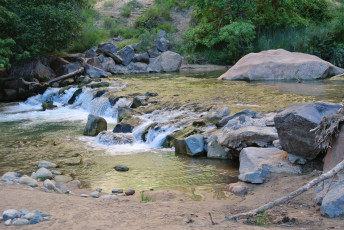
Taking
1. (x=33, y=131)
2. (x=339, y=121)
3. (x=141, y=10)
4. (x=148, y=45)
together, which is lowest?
(x=33, y=131)

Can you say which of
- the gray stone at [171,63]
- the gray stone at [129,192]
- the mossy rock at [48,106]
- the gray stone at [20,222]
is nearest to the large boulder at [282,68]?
the gray stone at [171,63]

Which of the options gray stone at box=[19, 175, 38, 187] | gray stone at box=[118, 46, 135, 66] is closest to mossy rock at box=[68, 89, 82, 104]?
gray stone at box=[118, 46, 135, 66]

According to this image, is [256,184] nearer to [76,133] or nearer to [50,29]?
[76,133]

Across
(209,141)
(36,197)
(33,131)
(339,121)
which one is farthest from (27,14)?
(339,121)

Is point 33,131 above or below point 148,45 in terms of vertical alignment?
below

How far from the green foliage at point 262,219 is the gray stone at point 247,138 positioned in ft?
9.21

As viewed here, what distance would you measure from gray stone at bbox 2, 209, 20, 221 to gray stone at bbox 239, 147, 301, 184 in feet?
10.4

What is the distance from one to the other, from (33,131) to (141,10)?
21.2 meters

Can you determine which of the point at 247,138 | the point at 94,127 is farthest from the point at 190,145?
the point at 94,127

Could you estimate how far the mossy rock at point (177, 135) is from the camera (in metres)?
8.42

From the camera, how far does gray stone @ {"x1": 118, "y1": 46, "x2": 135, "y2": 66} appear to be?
20.6m

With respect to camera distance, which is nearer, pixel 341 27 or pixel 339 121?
pixel 339 121

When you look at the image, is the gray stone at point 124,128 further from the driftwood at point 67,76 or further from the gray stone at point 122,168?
the driftwood at point 67,76

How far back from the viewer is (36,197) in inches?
191
